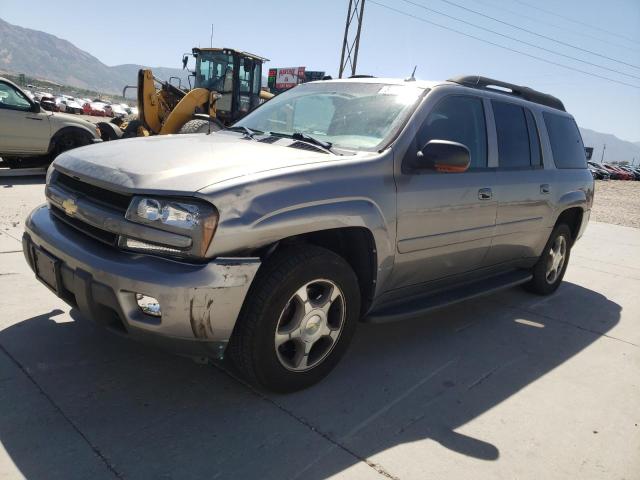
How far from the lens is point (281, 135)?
3402 millimetres

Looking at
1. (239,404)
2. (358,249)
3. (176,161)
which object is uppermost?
(176,161)

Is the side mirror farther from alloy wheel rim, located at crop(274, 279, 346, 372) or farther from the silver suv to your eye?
alloy wheel rim, located at crop(274, 279, 346, 372)

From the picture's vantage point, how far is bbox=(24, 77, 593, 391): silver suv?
2.25 m

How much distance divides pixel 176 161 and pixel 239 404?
1.28m

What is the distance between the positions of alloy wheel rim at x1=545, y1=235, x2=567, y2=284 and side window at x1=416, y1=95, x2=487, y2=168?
1720 millimetres

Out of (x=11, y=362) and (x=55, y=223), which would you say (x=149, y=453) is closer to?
(x=11, y=362)

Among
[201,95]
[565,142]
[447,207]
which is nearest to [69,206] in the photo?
[447,207]

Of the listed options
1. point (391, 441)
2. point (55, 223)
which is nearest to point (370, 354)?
point (391, 441)

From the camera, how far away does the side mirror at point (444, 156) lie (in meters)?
2.89

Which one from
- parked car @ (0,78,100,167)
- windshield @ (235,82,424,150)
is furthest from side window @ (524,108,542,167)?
parked car @ (0,78,100,167)

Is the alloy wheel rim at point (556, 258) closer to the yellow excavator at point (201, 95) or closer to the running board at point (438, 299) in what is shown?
the running board at point (438, 299)

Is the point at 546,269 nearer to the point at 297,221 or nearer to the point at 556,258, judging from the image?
the point at 556,258

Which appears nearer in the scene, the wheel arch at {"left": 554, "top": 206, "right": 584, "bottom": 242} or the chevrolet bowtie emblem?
the chevrolet bowtie emblem

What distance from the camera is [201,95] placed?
1105 cm
